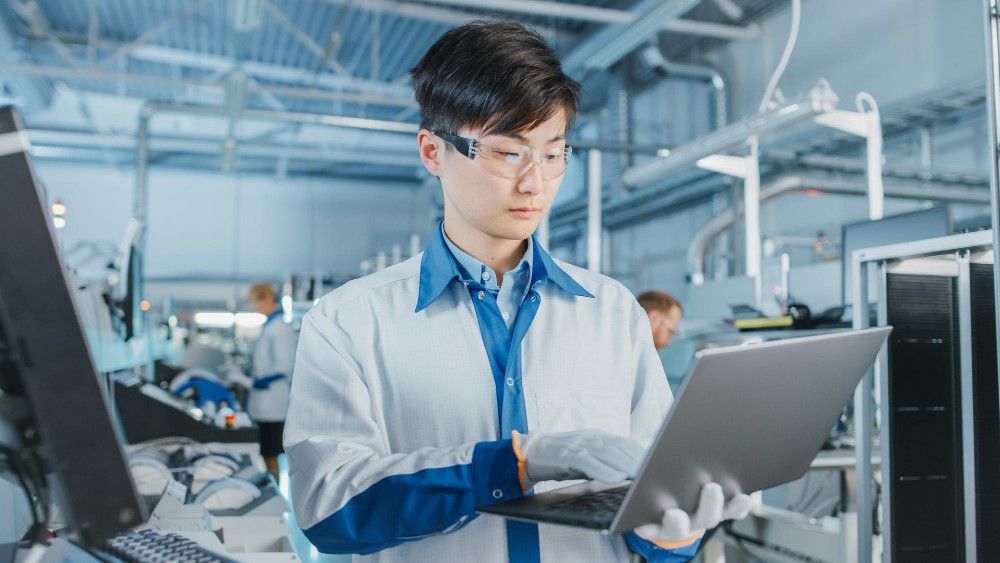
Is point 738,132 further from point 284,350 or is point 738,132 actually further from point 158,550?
point 284,350

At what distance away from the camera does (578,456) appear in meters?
0.93

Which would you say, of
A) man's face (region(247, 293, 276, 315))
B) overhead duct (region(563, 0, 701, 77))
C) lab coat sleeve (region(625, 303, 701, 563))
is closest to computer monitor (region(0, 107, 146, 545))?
lab coat sleeve (region(625, 303, 701, 563))

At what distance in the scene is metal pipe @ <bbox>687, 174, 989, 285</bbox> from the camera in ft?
17.5

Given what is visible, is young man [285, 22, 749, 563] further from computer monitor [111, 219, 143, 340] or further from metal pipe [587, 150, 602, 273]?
metal pipe [587, 150, 602, 273]

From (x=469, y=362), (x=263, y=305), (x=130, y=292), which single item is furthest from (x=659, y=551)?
(x=263, y=305)

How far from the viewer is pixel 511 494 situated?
1004 millimetres

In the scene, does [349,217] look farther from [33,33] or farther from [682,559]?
[682,559]

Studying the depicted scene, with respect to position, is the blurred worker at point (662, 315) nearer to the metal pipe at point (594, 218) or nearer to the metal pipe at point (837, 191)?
the metal pipe at point (594, 218)

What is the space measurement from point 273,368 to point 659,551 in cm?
509

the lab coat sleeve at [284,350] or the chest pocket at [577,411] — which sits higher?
the chest pocket at [577,411]

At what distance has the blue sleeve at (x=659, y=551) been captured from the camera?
1.10 m

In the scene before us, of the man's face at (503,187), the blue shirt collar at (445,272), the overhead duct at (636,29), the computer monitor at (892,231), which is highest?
the overhead duct at (636,29)

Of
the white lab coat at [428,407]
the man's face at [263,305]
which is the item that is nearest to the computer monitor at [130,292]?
the white lab coat at [428,407]

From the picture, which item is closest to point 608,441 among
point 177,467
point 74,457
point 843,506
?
point 74,457
